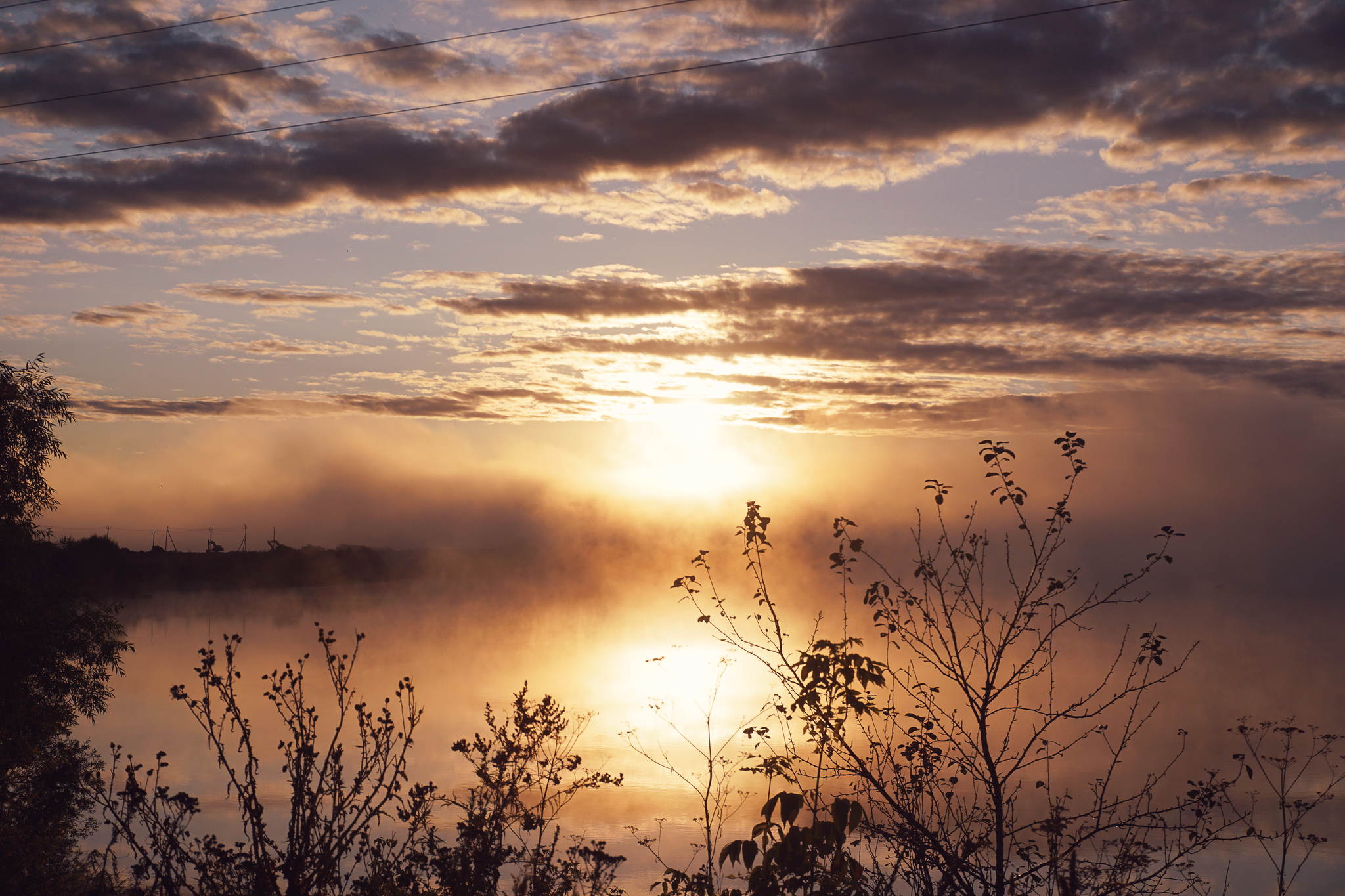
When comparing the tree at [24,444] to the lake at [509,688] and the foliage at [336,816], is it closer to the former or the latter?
the lake at [509,688]

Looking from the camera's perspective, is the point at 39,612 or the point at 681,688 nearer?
the point at 39,612

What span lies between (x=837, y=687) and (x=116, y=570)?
4690 inches

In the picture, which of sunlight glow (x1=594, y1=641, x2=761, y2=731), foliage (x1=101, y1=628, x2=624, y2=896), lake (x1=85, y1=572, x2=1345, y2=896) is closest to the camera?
foliage (x1=101, y1=628, x2=624, y2=896)

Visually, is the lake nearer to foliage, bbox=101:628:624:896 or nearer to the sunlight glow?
the sunlight glow

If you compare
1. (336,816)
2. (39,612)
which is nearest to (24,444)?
(39,612)

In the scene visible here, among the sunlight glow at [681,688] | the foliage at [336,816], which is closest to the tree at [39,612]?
the sunlight glow at [681,688]

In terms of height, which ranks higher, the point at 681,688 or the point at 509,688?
the point at 681,688

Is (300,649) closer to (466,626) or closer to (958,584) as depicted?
(466,626)

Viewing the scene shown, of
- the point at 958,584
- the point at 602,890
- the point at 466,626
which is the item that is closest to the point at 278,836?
the point at 602,890

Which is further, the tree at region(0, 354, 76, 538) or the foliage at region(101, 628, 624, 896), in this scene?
the tree at region(0, 354, 76, 538)

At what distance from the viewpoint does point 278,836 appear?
18.0m

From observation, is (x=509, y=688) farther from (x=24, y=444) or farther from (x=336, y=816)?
(x=336, y=816)

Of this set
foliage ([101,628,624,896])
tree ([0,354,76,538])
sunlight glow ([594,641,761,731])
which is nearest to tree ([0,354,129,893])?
tree ([0,354,76,538])

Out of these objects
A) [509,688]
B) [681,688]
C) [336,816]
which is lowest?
[509,688]
